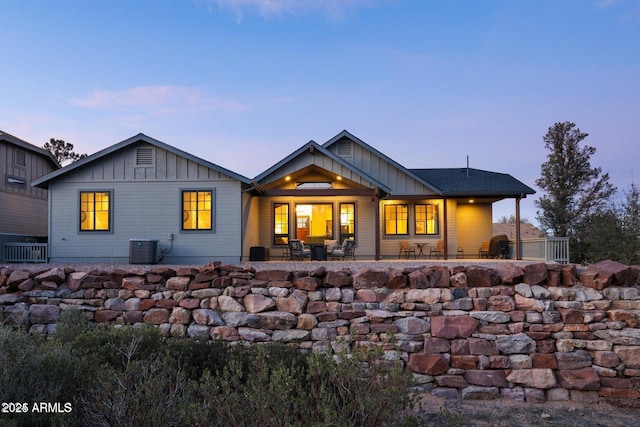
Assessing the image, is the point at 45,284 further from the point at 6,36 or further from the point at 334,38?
the point at 334,38

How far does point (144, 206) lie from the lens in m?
14.3

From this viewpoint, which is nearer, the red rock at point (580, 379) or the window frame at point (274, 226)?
the red rock at point (580, 379)

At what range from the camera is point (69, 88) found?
15.5m

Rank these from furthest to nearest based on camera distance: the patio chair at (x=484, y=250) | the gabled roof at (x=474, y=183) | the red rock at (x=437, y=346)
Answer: the patio chair at (x=484, y=250) < the gabled roof at (x=474, y=183) < the red rock at (x=437, y=346)

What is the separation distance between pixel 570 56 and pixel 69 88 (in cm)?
1751

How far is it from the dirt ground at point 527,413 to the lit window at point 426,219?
12233mm

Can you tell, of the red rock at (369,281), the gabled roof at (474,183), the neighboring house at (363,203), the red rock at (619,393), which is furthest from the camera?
the gabled roof at (474,183)

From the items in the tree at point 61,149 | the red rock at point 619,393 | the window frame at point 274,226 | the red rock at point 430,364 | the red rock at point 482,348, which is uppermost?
the tree at point 61,149

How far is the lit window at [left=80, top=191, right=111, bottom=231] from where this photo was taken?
1441cm

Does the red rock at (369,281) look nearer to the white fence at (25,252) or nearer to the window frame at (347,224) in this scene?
the window frame at (347,224)

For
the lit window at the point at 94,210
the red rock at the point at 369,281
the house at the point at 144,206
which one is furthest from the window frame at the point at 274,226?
the red rock at the point at 369,281

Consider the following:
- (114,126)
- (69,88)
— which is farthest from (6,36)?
(114,126)

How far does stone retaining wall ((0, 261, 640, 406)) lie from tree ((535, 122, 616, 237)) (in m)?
19.2

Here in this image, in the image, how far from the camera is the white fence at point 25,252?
47.5ft
